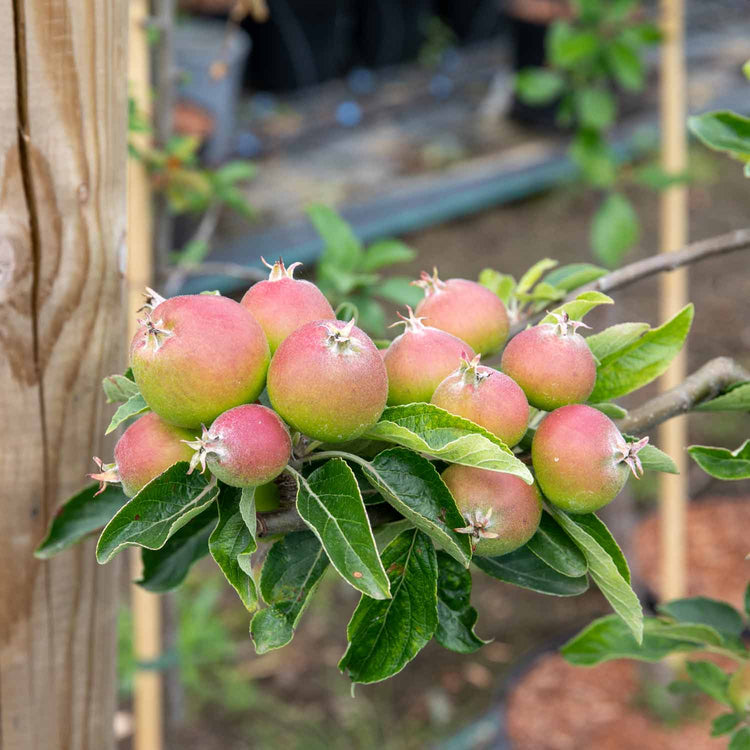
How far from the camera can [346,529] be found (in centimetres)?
59

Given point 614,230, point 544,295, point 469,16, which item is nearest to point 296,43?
point 469,16

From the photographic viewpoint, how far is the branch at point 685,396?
0.74 meters

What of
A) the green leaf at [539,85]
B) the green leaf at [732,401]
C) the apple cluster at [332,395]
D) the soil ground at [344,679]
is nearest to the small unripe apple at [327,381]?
the apple cluster at [332,395]

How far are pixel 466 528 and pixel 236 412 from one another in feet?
0.53

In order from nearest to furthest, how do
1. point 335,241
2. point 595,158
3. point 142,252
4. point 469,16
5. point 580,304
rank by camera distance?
point 580,304
point 335,241
point 142,252
point 595,158
point 469,16

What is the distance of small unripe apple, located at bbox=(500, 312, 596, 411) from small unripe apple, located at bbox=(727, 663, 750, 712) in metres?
0.42

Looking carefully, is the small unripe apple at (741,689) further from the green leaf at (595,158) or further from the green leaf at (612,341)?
the green leaf at (595,158)

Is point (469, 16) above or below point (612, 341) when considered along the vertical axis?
below

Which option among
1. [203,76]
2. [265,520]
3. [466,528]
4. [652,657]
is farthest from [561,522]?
[203,76]

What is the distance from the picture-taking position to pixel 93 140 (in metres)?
0.80

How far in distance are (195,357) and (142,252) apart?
1.00 metres

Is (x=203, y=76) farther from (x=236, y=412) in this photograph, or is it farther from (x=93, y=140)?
(x=236, y=412)

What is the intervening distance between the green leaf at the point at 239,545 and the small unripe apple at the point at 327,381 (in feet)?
0.20

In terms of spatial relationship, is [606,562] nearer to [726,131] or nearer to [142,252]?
[726,131]
